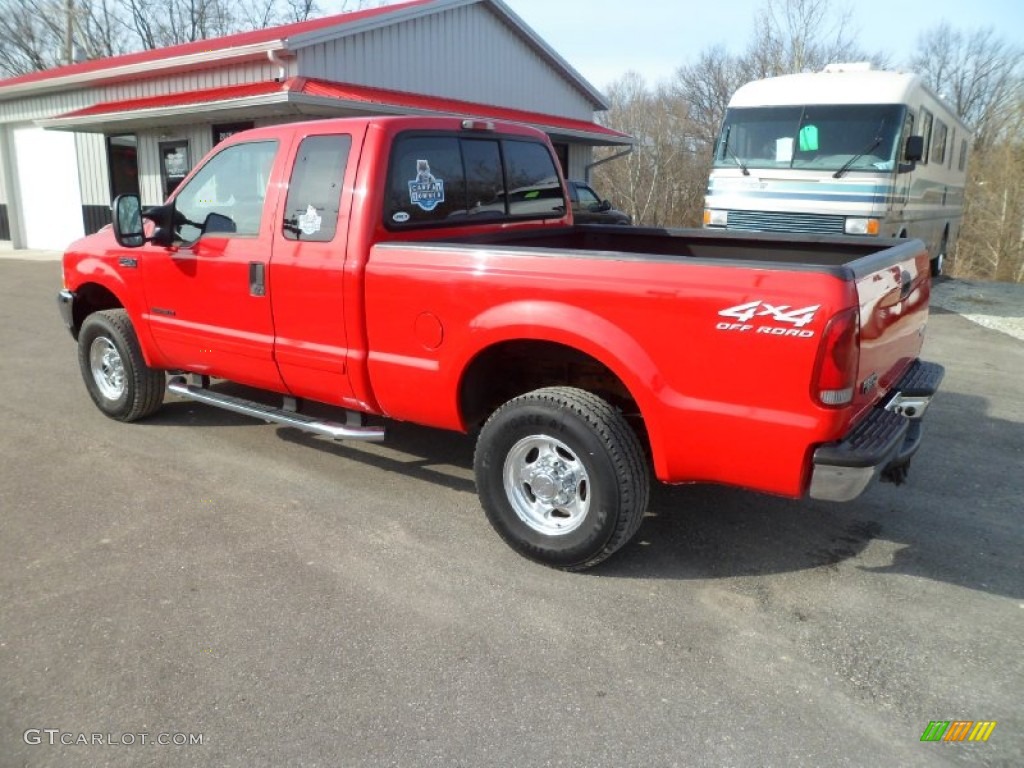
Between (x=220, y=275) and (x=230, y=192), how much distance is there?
0.53m

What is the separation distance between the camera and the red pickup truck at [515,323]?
10.0ft

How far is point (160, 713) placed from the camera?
2730 millimetres

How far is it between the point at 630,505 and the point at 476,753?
4.22ft

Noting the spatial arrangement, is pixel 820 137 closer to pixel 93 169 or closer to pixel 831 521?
pixel 831 521

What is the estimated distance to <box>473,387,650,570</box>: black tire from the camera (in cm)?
346

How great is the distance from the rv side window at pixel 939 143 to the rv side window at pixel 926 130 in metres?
0.39

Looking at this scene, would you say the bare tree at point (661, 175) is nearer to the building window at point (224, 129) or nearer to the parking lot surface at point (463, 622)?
the building window at point (224, 129)

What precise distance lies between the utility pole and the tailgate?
43682 mm

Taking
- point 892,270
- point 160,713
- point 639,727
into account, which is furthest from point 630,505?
point 160,713

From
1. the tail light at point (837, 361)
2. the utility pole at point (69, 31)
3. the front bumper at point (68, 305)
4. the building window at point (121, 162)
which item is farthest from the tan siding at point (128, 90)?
the utility pole at point (69, 31)

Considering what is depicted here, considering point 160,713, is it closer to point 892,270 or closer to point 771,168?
point 892,270

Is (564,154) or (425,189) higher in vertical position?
(564,154)

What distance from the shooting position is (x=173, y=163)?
648 inches

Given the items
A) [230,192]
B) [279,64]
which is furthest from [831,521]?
[279,64]
